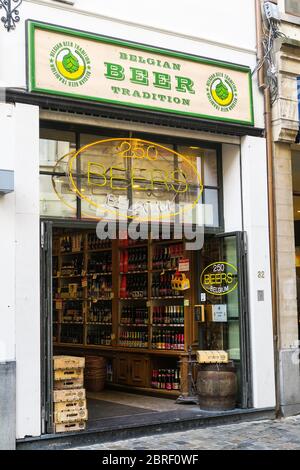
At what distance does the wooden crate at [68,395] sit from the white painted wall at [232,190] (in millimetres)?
3688

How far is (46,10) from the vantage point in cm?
900

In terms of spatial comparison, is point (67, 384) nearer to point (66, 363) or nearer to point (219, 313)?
point (66, 363)

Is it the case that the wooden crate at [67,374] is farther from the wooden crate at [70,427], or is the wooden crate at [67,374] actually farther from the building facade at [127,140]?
the wooden crate at [70,427]

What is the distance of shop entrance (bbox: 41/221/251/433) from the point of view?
1052 cm

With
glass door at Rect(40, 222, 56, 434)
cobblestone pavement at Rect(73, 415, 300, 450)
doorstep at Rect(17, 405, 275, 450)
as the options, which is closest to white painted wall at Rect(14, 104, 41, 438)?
glass door at Rect(40, 222, 56, 434)

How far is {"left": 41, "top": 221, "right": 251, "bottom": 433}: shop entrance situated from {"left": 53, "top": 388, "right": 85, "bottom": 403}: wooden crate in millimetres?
95

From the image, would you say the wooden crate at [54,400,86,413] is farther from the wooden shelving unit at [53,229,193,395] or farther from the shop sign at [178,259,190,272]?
the shop sign at [178,259,190,272]

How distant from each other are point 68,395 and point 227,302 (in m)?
3.28

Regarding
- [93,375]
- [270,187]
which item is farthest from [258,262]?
[93,375]

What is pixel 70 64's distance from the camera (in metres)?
9.09

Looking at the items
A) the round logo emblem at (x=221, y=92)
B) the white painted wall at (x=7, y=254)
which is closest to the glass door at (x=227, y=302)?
the round logo emblem at (x=221, y=92)

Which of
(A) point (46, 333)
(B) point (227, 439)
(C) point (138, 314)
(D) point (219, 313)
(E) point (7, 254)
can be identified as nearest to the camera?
(E) point (7, 254)

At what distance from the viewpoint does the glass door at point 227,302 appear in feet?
34.5
